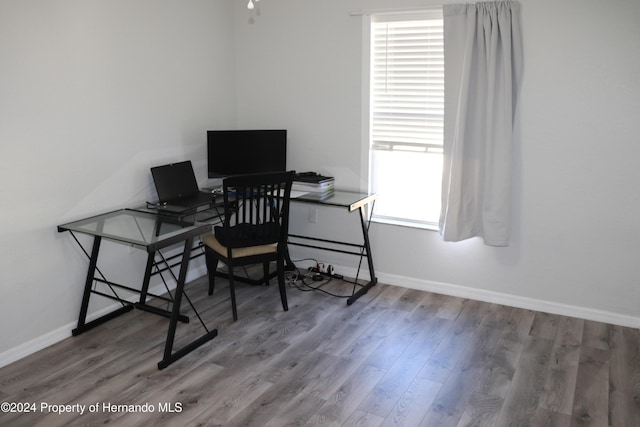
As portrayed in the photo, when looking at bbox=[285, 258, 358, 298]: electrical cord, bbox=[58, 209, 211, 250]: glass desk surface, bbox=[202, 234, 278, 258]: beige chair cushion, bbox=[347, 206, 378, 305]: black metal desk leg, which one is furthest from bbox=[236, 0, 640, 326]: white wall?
bbox=[58, 209, 211, 250]: glass desk surface

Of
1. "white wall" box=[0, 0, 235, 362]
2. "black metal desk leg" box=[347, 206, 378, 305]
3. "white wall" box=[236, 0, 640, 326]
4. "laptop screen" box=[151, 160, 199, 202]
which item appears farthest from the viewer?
"black metal desk leg" box=[347, 206, 378, 305]

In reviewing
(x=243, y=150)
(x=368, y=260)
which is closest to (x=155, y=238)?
(x=243, y=150)

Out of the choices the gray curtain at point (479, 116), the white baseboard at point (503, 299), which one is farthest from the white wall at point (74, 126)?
the gray curtain at point (479, 116)

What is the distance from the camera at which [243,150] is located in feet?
13.9

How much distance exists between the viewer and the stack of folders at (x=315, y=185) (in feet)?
13.1

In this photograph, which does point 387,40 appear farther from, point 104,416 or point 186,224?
point 104,416

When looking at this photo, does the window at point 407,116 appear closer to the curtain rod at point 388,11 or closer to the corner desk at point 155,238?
the curtain rod at point 388,11

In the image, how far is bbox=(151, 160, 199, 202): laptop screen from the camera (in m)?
3.79

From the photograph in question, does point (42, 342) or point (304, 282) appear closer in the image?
point (42, 342)

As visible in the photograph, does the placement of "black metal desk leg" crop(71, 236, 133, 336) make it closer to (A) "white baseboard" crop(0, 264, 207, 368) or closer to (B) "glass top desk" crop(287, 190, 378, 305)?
(A) "white baseboard" crop(0, 264, 207, 368)

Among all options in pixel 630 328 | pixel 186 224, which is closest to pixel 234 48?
pixel 186 224

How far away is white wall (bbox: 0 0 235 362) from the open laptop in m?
0.11

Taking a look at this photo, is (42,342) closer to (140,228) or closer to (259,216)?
(140,228)

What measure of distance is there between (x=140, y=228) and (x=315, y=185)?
51.2 inches
